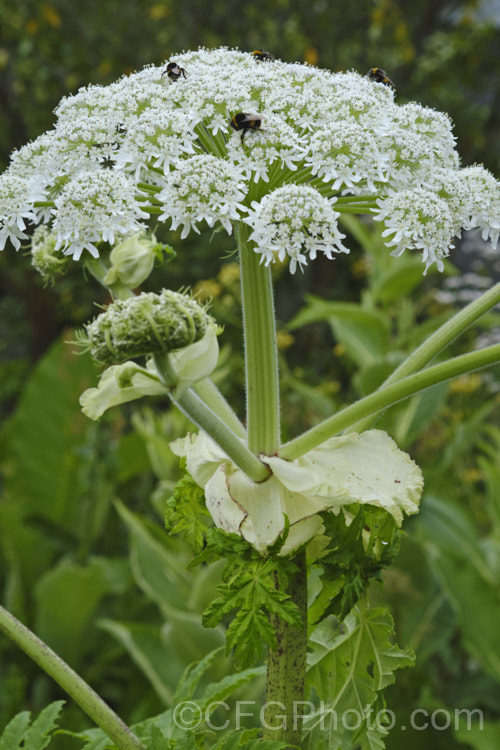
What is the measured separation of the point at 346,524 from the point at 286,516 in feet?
0.35

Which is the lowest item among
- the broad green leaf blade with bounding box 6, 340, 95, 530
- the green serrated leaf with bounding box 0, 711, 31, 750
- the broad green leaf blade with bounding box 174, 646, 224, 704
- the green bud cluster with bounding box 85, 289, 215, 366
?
the broad green leaf blade with bounding box 174, 646, 224, 704

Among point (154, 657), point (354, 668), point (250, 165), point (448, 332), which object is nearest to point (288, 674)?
point (354, 668)

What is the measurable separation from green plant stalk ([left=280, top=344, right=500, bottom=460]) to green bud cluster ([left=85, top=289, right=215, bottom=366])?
250 millimetres

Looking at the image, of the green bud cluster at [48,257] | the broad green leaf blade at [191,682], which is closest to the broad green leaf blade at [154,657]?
the broad green leaf blade at [191,682]

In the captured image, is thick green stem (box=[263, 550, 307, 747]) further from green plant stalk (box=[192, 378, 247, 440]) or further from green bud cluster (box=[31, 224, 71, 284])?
green bud cluster (box=[31, 224, 71, 284])

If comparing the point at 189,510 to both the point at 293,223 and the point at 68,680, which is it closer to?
the point at 68,680

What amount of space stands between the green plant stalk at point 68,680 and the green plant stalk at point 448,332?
49 centimetres

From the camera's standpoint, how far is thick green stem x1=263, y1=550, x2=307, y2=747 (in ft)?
2.98

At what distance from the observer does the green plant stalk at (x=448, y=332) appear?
3.02 feet

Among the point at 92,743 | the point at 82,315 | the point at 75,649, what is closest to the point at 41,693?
the point at 75,649

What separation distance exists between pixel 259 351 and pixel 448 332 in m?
0.24

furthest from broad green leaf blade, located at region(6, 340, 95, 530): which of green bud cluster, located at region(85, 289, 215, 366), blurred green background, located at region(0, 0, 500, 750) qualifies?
green bud cluster, located at region(85, 289, 215, 366)

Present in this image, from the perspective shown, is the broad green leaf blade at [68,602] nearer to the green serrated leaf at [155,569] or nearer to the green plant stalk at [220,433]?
the green serrated leaf at [155,569]

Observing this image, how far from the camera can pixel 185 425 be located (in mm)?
3010
